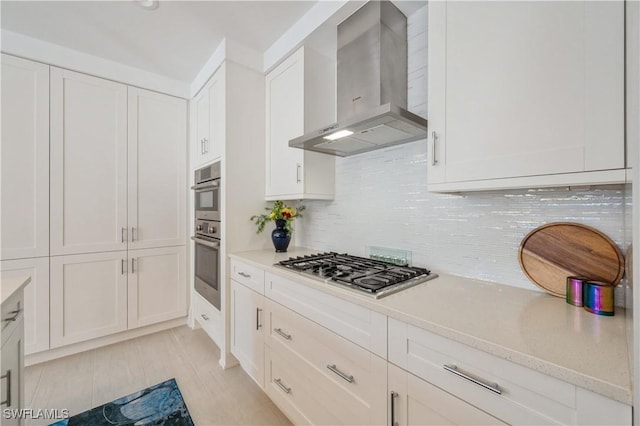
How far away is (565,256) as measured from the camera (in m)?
1.06

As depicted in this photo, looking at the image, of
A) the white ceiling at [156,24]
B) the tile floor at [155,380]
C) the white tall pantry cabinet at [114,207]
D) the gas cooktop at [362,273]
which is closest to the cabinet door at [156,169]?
the white tall pantry cabinet at [114,207]

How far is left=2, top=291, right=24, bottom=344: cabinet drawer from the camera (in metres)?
1.09

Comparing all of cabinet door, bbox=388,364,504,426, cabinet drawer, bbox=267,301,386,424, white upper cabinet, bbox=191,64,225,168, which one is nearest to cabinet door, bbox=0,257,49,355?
white upper cabinet, bbox=191,64,225,168

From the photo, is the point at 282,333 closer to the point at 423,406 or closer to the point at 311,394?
the point at 311,394

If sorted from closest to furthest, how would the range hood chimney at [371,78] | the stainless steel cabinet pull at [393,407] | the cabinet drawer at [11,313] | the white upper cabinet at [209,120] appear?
the stainless steel cabinet pull at [393,407] < the cabinet drawer at [11,313] < the range hood chimney at [371,78] < the white upper cabinet at [209,120]

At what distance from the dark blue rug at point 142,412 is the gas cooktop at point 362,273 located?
114cm

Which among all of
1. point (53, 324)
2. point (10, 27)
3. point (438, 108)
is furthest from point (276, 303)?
point (10, 27)

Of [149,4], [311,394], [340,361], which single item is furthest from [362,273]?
[149,4]

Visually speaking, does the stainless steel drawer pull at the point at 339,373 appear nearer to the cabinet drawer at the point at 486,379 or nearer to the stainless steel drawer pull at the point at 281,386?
the cabinet drawer at the point at 486,379

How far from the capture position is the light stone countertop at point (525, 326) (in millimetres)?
603

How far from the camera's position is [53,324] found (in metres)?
2.24

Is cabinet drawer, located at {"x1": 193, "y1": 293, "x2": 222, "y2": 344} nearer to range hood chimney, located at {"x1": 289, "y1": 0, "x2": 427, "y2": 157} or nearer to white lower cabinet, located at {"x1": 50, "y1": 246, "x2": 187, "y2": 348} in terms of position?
white lower cabinet, located at {"x1": 50, "y1": 246, "x2": 187, "y2": 348}

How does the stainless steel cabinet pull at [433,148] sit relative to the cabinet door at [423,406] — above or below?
above

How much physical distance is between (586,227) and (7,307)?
2.36 m
